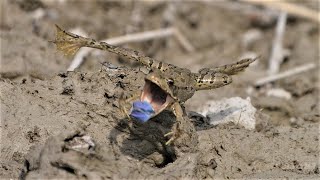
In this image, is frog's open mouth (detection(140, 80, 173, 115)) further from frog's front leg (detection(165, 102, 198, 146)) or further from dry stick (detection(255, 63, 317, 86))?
dry stick (detection(255, 63, 317, 86))

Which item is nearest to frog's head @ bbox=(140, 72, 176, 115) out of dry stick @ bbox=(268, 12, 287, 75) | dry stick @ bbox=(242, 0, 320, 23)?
dry stick @ bbox=(268, 12, 287, 75)

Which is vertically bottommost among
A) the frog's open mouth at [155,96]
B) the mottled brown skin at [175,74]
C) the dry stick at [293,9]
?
the frog's open mouth at [155,96]

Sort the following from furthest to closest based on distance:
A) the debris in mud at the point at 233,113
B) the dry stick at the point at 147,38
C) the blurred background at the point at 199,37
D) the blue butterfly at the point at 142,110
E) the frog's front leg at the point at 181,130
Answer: the dry stick at the point at 147,38 → the blurred background at the point at 199,37 → the debris in mud at the point at 233,113 → the frog's front leg at the point at 181,130 → the blue butterfly at the point at 142,110

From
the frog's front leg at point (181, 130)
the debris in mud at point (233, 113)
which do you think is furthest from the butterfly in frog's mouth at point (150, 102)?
the debris in mud at point (233, 113)

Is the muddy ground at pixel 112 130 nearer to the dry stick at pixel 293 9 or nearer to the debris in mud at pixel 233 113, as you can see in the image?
the debris in mud at pixel 233 113

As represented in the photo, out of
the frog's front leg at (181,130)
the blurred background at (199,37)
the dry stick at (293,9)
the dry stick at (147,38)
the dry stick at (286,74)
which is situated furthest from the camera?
the dry stick at (293,9)

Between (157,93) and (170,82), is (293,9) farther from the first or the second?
(157,93)
